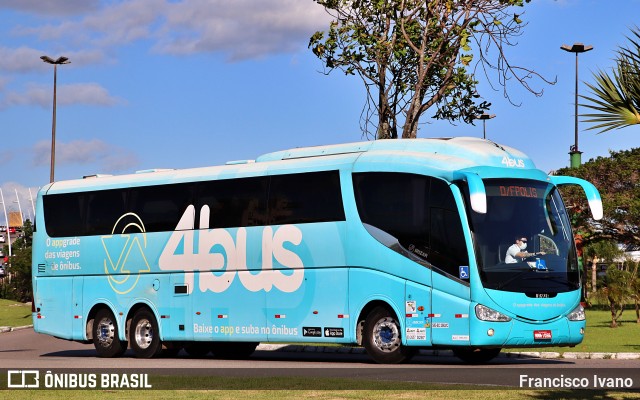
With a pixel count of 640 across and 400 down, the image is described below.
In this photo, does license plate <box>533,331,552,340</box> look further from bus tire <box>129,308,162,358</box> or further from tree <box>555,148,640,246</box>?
tree <box>555,148,640,246</box>

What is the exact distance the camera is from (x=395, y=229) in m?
20.6

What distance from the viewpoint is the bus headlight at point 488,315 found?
19.4 meters

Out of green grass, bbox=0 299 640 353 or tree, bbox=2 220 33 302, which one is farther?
tree, bbox=2 220 33 302

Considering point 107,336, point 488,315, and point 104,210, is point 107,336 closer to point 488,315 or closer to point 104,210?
point 104,210

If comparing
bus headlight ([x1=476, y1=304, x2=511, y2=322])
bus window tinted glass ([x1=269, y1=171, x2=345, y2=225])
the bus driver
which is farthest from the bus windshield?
bus window tinted glass ([x1=269, y1=171, x2=345, y2=225])

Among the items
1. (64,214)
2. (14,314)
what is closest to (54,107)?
(14,314)

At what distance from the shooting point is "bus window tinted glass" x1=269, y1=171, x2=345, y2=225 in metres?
21.7

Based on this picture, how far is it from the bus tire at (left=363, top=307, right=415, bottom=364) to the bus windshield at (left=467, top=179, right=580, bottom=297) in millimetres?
2106

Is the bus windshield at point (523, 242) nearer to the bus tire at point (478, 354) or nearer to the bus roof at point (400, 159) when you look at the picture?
the bus roof at point (400, 159)

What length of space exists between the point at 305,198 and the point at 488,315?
15.1 feet

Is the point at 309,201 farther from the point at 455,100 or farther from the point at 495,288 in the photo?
the point at 455,100

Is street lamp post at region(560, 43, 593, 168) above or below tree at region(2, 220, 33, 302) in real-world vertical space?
above

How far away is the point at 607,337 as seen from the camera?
91.5 feet

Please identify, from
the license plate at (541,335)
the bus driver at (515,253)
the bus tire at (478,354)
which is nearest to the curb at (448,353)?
the bus tire at (478,354)
